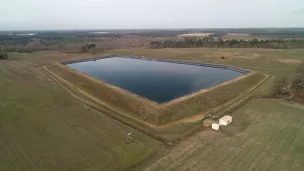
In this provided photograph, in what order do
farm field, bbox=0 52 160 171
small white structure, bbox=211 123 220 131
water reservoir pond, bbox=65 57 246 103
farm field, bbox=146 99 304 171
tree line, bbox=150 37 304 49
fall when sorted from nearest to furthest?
farm field, bbox=146 99 304 171
farm field, bbox=0 52 160 171
small white structure, bbox=211 123 220 131
water reservoir pond, bbox=65 57 246 103
tree line, bbox=150 37 304 49

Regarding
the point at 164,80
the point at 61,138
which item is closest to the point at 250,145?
the point at 61,138

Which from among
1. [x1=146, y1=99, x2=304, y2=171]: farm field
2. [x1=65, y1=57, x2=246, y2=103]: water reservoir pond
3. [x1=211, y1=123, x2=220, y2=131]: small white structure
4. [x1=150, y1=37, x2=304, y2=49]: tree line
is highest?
[x1=150, y1=37, x2=304, y2=49]: tree line

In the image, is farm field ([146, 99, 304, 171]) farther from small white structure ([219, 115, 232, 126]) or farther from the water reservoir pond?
the water reservoir pond

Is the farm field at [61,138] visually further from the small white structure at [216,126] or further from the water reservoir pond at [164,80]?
the water reservoir pond at [164,80]

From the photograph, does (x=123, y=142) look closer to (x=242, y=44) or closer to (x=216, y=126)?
(x=216, y=126)

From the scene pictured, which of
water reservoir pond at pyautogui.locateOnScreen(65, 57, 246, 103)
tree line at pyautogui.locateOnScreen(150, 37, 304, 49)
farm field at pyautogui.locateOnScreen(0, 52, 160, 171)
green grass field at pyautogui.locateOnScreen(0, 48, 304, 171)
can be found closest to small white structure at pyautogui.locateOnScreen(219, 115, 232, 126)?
green grass field at pyautogui.locateOnScreen(0, 48, 304, 171)

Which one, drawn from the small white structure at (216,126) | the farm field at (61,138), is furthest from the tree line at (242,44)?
the small white structure at (216,126)
